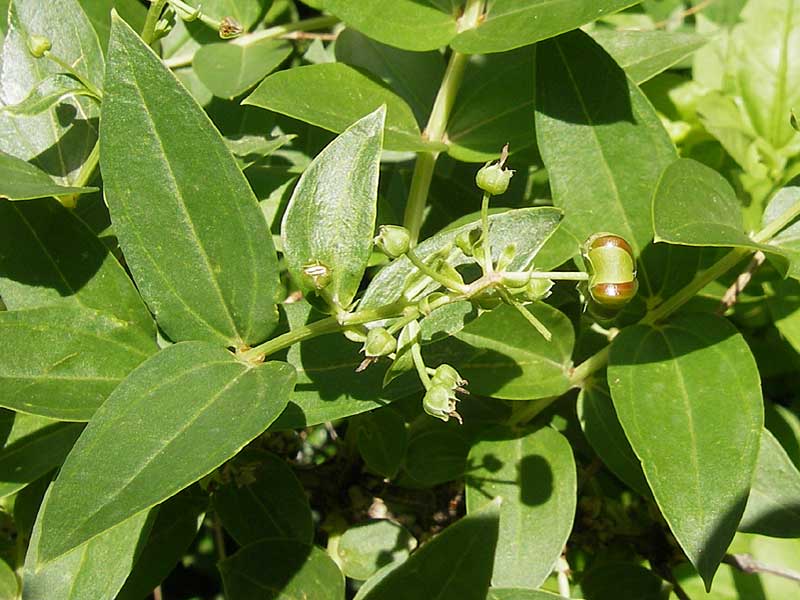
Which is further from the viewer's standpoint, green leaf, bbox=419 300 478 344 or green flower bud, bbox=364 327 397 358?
green leaf, bbox=419 300 478 344

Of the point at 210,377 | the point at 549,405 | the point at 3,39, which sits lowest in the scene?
the point at 549,405

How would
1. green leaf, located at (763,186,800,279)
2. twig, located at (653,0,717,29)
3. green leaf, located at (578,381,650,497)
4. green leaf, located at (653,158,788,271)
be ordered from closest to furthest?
1. green leaf, located at (653,158,788,271)
2. green leaf, located at (763,186,800,279)
3. green leaf, located at (578,381,650,497)
4. twig, located at (653,0,717,29)

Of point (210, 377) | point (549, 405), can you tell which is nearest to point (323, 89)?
point (210, 377)

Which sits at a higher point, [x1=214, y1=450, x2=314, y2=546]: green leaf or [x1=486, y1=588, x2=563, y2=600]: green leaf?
[x1=486, y1=588, x2=563, y2=600]: green leaf

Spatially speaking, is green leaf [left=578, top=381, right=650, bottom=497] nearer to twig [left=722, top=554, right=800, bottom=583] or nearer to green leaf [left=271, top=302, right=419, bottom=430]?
twig [left=722, top=554, right=800, bottom=583]

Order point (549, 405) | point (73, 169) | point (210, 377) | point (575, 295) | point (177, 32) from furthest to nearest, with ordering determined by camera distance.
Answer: point (177, 32) → point (549, 405) → point (575, 295) → point (73, 169) → point (210, 377)

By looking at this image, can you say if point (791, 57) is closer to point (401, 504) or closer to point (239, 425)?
point (401, 504)

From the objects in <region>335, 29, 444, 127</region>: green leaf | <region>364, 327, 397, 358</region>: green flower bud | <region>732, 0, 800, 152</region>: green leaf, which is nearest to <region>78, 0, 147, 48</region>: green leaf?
<region>335, 29, 444, 127</region>: green leaf
